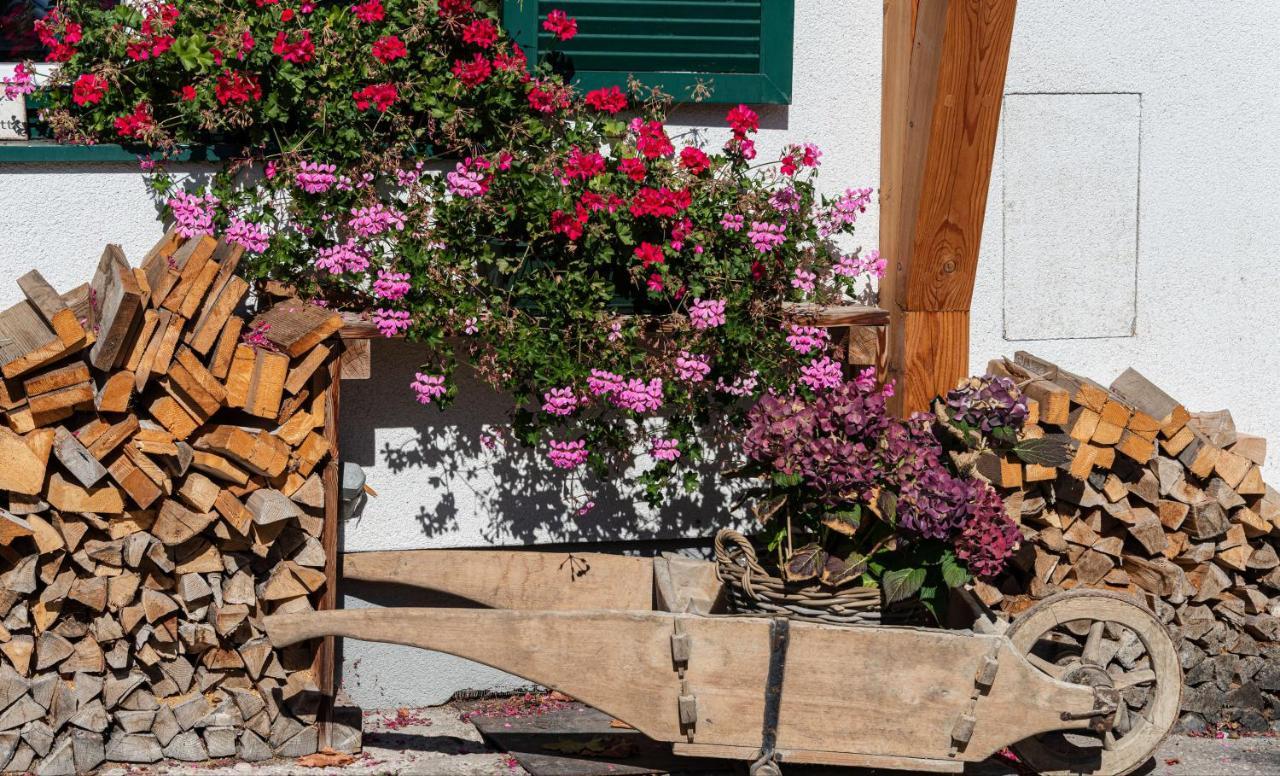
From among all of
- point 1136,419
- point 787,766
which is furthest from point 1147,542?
point 787,766

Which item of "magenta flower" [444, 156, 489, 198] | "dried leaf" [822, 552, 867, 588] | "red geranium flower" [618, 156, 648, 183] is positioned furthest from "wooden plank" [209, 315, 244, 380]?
"dried leaf" [822, 552, 867, 588]

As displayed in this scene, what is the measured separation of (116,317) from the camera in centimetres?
373

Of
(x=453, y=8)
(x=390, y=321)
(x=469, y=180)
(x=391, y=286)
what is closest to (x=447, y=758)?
(x=390, y=321)

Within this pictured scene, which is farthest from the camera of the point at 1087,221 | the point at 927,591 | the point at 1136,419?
the point at 1087,221

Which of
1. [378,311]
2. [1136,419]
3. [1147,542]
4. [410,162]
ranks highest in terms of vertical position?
[410,162]

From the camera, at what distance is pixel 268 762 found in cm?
423

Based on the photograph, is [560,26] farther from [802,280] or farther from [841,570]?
[841,570]

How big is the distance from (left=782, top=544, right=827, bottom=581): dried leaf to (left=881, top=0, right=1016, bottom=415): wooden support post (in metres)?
1.04

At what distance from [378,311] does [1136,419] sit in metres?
2.54

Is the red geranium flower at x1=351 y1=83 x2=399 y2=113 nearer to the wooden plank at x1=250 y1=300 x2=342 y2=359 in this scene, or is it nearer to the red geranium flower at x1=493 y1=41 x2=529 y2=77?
the red geranium flower at x1=493 y1=41 x2=529 y2=77

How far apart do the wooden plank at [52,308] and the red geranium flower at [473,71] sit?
140cm

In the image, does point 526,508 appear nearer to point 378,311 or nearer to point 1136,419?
point 378,311

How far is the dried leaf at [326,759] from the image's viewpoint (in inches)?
166

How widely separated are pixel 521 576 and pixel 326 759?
0.83 m
